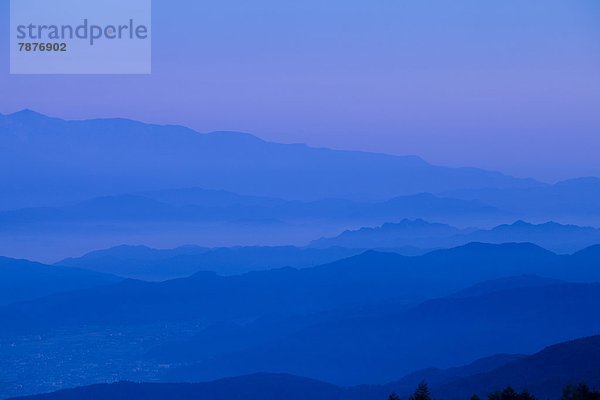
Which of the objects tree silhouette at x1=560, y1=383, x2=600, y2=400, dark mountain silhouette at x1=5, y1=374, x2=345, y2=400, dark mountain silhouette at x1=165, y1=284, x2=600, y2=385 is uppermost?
dark mountain silhouette at x1=165, y1=284, x2=600, y2=385

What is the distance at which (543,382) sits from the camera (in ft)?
281

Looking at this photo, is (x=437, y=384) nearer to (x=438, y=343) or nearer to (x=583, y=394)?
(x=583, y=394)

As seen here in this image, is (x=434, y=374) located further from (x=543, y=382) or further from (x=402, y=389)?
(x=543, y=382)

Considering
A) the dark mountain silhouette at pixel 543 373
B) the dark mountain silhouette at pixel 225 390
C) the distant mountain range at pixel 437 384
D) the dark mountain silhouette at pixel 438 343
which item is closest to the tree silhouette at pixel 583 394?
the distant mountain range at pixel 437 384

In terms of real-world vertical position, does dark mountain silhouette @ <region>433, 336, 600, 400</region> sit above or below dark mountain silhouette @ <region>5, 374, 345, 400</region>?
below

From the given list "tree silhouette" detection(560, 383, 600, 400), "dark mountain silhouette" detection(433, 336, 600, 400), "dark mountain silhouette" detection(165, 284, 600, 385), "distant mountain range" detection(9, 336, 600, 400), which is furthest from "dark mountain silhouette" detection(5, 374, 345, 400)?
"tree silhouette" detection(560, 383, 600, 400)

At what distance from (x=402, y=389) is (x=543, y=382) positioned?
109 feet

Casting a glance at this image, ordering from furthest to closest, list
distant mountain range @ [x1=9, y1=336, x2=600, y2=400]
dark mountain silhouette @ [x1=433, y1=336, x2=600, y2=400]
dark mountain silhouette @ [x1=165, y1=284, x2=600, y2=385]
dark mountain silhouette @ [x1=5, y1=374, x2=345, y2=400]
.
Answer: dark mountain silhouette @ [x1=165, y1=284, x2=600, y2=385] < dark mountain silhouette @ [x1=5, y1=374, x2=345, y2=400] < distant mountain range @ [x1=9, y1=336, x2=600, y2=400] < dark mountain silhouette @ [x1=433, y1=336, x2=600, y2=400]

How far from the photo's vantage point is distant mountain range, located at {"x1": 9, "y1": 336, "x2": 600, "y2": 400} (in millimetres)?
88750

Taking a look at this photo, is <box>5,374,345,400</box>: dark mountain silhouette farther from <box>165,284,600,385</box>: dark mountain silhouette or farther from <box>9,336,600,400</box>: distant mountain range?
<box>165,284,600,385</box>: dark mountain silhouette

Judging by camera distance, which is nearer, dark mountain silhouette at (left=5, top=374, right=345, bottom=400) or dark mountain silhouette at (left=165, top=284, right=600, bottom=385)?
dark mountain silhouette at (left=5, top=374, right=345, bottom=400)

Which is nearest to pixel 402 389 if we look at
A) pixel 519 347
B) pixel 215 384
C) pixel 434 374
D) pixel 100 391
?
pixel 434 374

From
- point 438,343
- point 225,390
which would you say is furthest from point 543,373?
point 438,343

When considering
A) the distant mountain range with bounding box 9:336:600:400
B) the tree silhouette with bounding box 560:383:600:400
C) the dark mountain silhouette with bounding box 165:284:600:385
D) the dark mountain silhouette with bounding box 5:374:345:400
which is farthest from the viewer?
the dark mountain silhouette with bounding box 165:284:600:385
